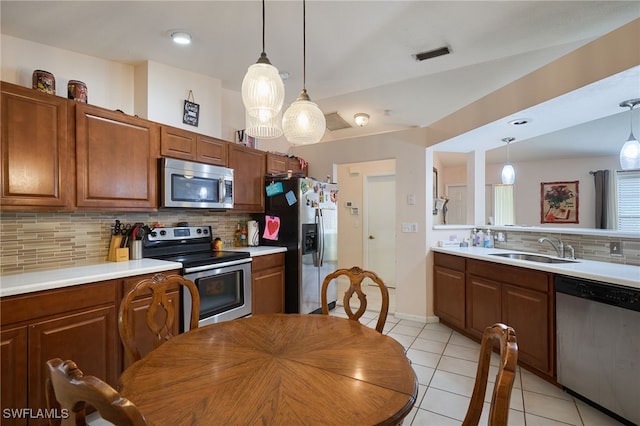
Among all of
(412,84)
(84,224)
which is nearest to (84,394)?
(84,224)

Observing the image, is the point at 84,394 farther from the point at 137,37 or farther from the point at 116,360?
the point at 137,37

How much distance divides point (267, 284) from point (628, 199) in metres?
6.08

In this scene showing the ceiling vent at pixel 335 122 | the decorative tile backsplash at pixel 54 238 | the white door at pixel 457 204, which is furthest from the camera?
the white door at pixel 457 204

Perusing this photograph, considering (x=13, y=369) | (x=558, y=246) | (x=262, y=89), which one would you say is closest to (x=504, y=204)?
(x=558, y=246)

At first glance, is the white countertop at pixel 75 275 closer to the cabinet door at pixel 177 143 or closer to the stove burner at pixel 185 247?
the stove burner at pixel 185 247

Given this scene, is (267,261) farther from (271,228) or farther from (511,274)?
(511,274)

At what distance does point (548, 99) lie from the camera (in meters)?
2.14

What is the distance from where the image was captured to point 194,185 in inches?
110

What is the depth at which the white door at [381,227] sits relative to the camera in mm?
5176

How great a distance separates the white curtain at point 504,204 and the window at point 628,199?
156 cm

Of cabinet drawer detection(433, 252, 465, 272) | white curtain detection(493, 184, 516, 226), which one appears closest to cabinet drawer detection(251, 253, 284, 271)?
cabinet drawer detection(433, 252, 465, 272)

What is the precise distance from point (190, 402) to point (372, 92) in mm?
3569

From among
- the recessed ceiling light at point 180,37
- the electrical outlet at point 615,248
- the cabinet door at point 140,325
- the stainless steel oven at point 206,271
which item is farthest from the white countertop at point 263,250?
the electrical outlet at point 615,248

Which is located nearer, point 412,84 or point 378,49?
point 378,49
